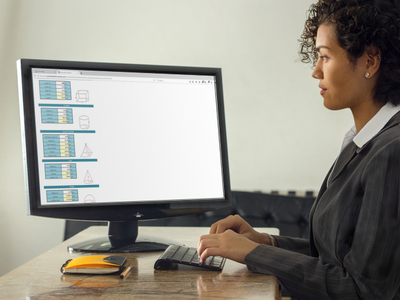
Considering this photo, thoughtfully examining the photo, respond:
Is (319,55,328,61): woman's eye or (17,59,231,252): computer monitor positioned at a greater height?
(319,55,328,61): woman's eye

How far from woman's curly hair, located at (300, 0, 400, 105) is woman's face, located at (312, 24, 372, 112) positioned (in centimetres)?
2

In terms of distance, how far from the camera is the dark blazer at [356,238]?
2.10ft

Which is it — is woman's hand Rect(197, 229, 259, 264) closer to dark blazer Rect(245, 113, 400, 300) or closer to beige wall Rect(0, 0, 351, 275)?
dark blazer Rect(245, 113, 400, 300)

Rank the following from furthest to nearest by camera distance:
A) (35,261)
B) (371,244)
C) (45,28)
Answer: (45,28) → (35,261) → (371,244)

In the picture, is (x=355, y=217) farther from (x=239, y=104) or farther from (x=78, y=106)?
(x=239, y=104)

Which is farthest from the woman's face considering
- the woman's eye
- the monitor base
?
the monitor base

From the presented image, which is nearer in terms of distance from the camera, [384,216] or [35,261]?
[384,216]

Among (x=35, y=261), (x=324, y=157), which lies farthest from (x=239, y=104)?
(x=35, y=261)

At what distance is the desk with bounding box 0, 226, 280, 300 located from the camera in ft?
2.04

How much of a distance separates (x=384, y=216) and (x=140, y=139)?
22.1 inches

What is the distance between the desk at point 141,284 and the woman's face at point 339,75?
43 centimetres

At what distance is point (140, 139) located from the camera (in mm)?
926

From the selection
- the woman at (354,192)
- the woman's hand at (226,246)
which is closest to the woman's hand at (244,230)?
the woman at (354,192)

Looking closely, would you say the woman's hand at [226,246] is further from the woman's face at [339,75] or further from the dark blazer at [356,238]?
the woman's face at [339,75]
